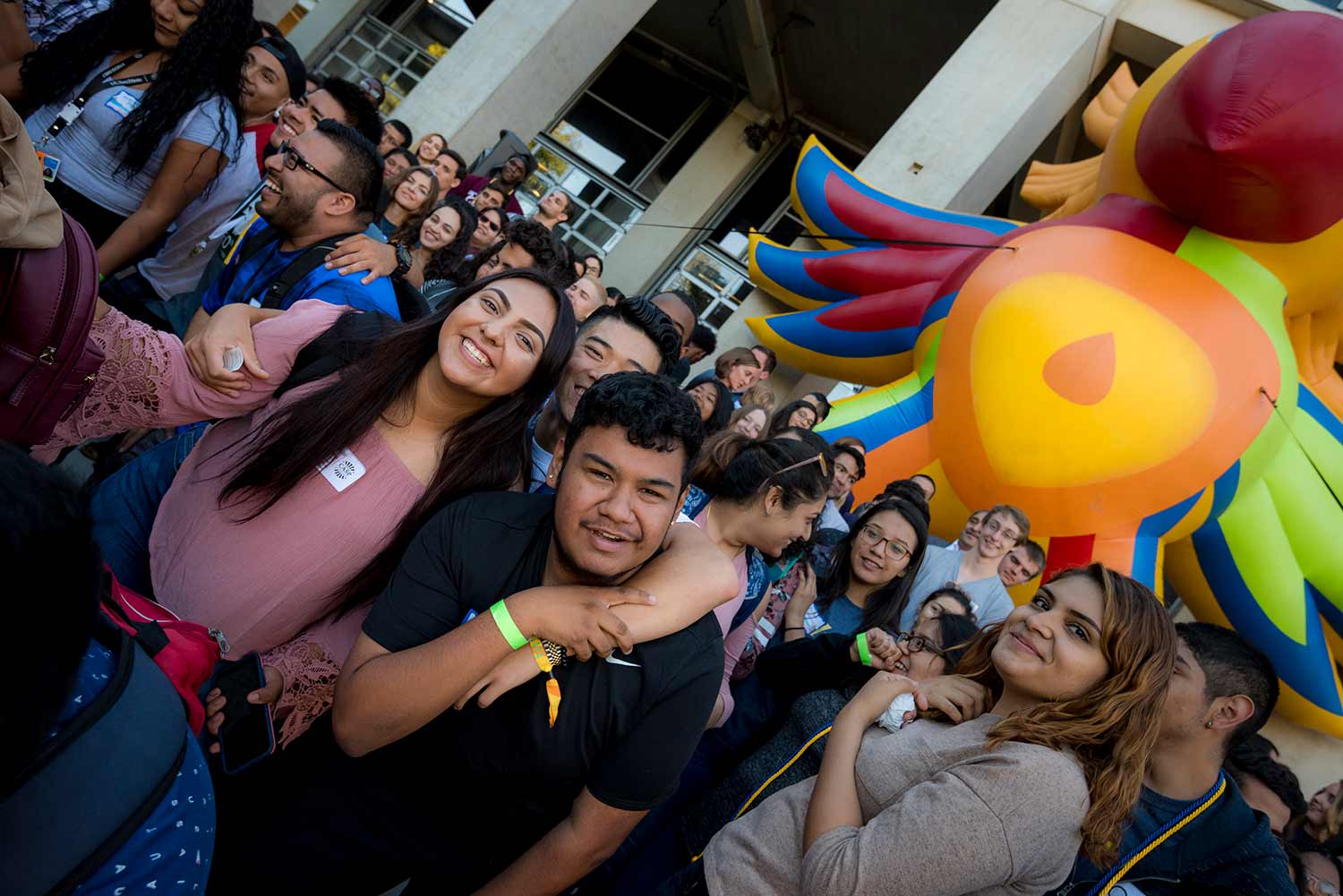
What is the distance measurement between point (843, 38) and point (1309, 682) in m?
8.57

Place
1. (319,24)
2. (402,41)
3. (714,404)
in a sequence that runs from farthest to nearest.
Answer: (402,41), (319,24), (714,404)

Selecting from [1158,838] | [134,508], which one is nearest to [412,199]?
[134,508]

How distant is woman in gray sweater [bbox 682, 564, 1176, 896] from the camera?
133 centimetres

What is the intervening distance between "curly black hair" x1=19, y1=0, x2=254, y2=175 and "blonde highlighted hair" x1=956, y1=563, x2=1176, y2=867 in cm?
293

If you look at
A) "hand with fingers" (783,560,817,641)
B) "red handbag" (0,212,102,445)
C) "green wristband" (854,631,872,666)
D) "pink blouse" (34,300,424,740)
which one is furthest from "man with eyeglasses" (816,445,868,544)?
"red handbag" (0,212,102,445)

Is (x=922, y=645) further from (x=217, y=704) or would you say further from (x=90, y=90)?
(x=90, y=90)

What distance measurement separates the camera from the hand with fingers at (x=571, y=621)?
136 cm

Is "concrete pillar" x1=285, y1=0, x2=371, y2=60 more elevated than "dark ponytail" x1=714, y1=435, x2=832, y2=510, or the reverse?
"concrete pillar" x1=285, y1=0, x2=371, y2=60

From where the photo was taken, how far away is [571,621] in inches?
54.0

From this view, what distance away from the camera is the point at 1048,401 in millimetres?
3758

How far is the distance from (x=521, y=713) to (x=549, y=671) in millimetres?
123

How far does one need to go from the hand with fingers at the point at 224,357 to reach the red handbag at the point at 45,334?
0.62ft

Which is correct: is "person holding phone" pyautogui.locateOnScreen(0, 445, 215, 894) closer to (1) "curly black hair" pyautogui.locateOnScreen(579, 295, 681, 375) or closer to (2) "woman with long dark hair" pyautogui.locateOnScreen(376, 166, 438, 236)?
(1) "curly black hair" pyautogui.locateOnScreen(579, 295, 681, 375)

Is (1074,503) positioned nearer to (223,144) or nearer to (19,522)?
(223,144)
